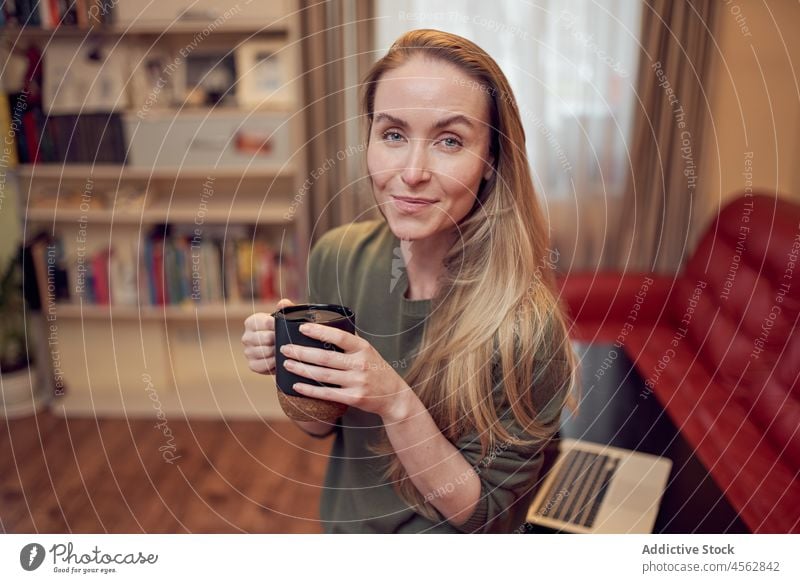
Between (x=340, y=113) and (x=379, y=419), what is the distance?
32cm

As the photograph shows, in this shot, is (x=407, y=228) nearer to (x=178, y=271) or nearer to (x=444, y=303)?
(x=444, y=303)

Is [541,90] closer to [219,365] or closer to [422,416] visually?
[422,416]

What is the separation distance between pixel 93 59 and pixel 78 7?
30 cm

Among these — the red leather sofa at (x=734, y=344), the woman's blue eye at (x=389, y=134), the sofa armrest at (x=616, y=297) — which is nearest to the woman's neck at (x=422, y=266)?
the woman's blue eye at (x=389, y=134)

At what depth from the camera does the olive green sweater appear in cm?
62

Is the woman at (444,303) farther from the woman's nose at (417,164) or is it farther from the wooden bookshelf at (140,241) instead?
the wooden bookshelf at (140,241)

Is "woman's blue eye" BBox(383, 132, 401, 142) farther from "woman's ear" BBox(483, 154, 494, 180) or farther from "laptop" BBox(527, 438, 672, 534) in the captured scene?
"laptop" BBox(527, 438, 672, 534)

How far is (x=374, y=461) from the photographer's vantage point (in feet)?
2.27

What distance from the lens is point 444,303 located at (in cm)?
63

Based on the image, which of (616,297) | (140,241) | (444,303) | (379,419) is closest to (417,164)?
(444,303)

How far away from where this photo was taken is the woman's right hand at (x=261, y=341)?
588 mm

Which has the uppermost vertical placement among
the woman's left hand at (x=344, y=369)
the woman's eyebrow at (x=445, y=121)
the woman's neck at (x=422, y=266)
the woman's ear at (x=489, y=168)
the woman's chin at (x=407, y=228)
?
the woman's eyebrow at (x=445, y=121)

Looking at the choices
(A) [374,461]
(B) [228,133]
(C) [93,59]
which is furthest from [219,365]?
(A) [374,461]

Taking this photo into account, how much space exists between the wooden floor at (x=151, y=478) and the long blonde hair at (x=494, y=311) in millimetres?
191
